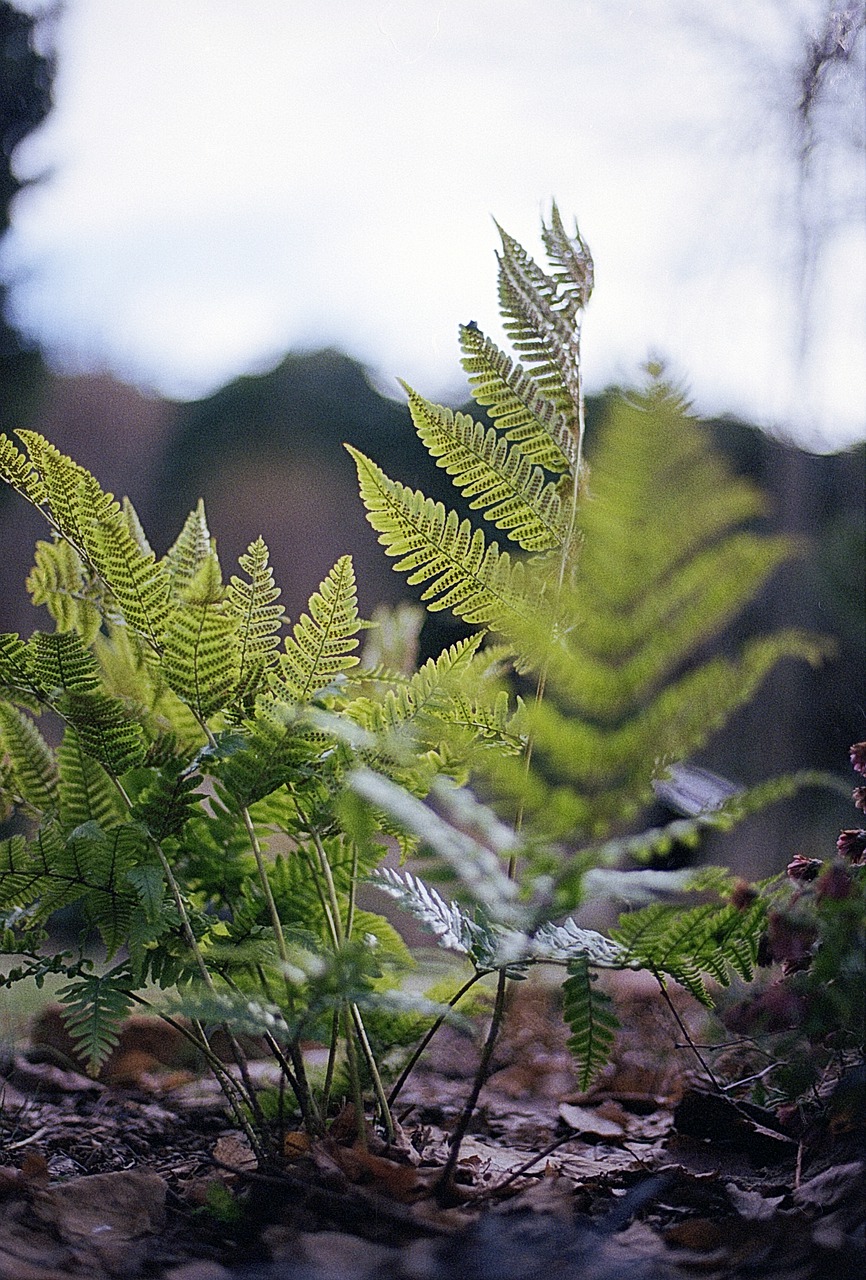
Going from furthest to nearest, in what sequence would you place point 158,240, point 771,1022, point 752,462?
point 158,240
point 752,462
point 771,1022

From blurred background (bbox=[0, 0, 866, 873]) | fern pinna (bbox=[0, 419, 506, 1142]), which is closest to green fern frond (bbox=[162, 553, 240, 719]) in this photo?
fern pinna (bbox=[0, 419, 506, 1142])

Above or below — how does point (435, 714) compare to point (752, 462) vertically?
below

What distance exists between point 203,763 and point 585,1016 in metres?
0.28

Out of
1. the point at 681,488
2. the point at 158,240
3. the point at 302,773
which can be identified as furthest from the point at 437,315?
the point at 681,488

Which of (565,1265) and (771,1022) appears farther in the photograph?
(771,1022)

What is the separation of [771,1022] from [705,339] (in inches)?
42.1

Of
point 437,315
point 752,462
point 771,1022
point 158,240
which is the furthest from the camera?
point 158,240

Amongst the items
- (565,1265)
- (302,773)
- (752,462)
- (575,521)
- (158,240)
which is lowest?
(565,1265)

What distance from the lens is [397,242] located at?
151cm

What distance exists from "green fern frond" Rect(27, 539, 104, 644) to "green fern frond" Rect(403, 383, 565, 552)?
30 centimetres

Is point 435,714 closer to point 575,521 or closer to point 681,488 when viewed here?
point 575,521

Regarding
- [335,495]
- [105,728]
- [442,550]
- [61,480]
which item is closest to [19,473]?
[61,480]

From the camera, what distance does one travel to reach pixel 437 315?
148cm

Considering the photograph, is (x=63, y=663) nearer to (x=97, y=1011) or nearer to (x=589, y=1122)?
(x=97, y=1011)
